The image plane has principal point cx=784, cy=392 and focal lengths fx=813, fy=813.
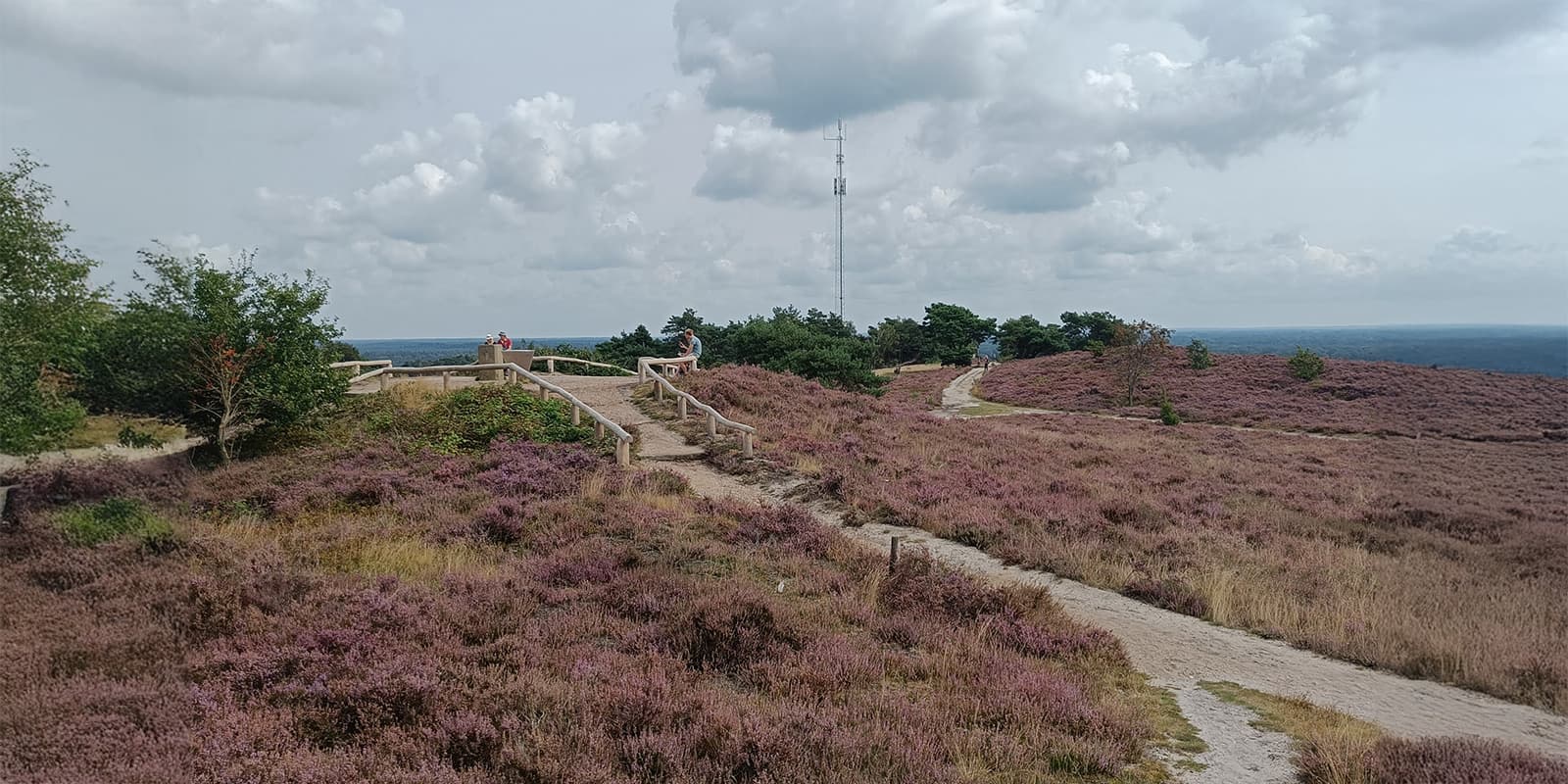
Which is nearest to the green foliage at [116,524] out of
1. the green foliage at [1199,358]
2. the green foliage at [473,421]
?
the green foliage at [473,421]

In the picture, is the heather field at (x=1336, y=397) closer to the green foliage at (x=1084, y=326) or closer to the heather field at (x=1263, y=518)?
the heather field at (x=1263, y=518)

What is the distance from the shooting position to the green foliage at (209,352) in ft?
51.4

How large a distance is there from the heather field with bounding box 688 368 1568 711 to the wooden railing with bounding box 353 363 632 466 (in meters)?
3.57

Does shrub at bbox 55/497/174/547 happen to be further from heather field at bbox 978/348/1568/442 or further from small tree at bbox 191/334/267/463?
heather field at bbox 978/348/1568/442

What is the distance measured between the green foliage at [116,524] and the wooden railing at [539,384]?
7435mm

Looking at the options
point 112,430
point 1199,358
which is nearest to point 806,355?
point 112,430

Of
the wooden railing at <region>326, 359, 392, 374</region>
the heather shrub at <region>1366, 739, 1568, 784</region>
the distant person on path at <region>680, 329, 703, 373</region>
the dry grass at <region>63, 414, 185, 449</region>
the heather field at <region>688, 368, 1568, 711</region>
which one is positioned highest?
the distant person on path at <region>680, 329, 703, 373</region>

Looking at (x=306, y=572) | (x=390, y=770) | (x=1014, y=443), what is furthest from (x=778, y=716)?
(x=1014, y=443)

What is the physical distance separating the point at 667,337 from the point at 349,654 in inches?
2306

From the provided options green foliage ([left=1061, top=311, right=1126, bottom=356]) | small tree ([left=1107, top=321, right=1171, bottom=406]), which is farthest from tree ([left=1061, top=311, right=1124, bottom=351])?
small tree ([left=1107, top=321, right=1171, bottom=406])

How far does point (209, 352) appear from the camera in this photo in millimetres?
15758

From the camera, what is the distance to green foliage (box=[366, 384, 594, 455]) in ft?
57.4

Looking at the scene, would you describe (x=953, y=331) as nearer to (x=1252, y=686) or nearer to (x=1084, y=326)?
(x=1084, y=326)

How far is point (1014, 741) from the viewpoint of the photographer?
220 inches
